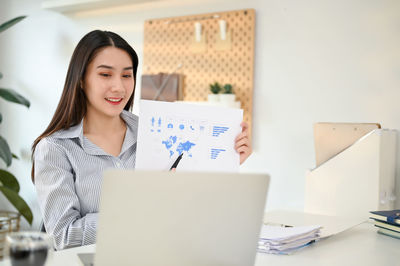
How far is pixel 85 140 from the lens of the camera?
1.74 meters

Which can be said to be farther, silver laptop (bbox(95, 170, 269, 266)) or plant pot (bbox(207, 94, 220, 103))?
plant pot (bbox(207, 94, 220, 103))

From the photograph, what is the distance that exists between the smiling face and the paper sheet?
0.95 feet

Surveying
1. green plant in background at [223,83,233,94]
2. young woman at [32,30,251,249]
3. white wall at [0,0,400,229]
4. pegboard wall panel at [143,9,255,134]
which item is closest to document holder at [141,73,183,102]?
pegboard wall panel at [143,9,255,134]

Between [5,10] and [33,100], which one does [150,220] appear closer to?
[33,100]

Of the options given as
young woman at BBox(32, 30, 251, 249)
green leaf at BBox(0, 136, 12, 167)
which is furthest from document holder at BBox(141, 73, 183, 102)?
young woman at BBox(32, 30, 251, 249)

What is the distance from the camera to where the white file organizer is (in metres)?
2.17

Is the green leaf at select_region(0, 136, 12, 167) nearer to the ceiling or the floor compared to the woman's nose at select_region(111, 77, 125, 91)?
nearer to the floor

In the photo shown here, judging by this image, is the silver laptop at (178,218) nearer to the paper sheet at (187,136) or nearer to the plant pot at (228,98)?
the paper sheet at (187,136)

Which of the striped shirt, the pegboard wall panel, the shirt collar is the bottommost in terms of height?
the striped shirt

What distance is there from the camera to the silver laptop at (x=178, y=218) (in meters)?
0.79

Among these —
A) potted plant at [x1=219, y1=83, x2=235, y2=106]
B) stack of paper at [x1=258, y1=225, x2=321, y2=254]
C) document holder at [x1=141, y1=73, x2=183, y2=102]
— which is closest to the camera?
stack of paper at [x1=258, y1=225, x2=321, y2=254]

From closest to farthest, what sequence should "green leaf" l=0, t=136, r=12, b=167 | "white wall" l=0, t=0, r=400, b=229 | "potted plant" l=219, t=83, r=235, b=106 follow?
"white wall" l=0, t=0, r=400, b=229, "potted plant" l=219, t=83, r=235, b=106, "green leaf" l=0, t=136, r=12, b=167

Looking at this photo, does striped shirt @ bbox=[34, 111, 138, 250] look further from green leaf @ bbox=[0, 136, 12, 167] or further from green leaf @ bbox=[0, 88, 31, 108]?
green leaf @ bbox=[0, 88, 31, 108]

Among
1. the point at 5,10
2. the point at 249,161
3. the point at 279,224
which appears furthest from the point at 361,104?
the point at 5,10
